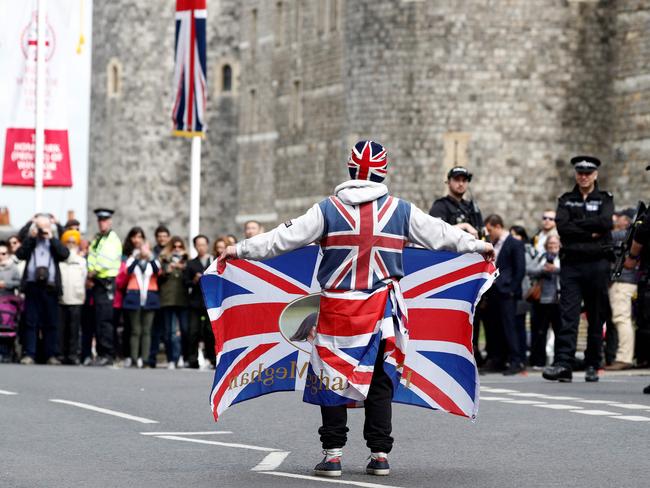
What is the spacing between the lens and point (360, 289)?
11.0 meters

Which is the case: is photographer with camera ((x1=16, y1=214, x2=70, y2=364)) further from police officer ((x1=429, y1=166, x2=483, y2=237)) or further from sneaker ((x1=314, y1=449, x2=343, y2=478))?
sneaker ((x1=314, y1=449, x2=343, y2=478))

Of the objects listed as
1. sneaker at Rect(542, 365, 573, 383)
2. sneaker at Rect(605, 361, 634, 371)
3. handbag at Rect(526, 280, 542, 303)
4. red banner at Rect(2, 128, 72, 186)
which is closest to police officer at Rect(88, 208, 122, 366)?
handbag at Rect(526, 280, 542, 303)

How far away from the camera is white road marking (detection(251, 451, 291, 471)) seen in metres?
11.2

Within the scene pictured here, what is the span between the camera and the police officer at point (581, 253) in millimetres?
18406

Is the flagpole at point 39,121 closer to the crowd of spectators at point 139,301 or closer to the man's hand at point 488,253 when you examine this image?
the crowd of spectators at point 139,301

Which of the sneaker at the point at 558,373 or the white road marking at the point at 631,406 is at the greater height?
the sneaker at the point at 558,373

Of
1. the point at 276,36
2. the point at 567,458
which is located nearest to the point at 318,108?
the point at 276,36

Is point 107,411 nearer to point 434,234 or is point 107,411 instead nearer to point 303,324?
point 303,324

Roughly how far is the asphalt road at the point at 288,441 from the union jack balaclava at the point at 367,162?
1603mm

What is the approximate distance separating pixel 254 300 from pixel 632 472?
250 centimetres

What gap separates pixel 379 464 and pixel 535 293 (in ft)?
43.3

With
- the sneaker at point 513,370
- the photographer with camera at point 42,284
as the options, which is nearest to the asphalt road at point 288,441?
the sneaker at point 513,370

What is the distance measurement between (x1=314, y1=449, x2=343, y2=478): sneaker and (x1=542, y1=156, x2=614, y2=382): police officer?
7.85 meters

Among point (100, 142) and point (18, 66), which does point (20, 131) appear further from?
point (100, 142)
